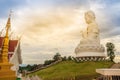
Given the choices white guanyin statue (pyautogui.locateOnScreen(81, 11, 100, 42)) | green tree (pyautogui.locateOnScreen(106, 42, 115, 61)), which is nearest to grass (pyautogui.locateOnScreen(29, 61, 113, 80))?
white guanyin statue (pyautogui.locateOnScreen(81, 11, 100, 42))

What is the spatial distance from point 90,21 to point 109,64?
34.4ft

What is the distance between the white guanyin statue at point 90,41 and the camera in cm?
4575

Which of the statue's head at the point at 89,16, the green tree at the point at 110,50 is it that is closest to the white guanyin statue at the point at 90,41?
the statue's head at the point at 89,16

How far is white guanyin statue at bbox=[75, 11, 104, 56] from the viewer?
150ft

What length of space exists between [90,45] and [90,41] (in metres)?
0.80

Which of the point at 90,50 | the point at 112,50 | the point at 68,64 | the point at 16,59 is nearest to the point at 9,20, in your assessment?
the point at 16,59

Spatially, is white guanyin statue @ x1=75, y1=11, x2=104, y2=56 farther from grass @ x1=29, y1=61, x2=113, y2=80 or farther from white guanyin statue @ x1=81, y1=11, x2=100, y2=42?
grass @ x1=29, y1=61, x2=113, y2=80

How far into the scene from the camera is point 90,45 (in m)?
46.0

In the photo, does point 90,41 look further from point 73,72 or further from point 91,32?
point 73,72

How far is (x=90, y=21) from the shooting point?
47750 millimetres

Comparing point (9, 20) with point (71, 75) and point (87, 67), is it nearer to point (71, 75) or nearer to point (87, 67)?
point (71, 75)

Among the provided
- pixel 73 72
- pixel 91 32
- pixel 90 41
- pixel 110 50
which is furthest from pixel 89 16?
pixel 73 72

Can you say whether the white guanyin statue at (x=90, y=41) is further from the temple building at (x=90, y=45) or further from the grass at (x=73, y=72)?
the grass at (x=73, y=72)

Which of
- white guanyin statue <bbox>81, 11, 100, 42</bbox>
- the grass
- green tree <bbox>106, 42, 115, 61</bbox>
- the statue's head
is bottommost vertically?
the grass
